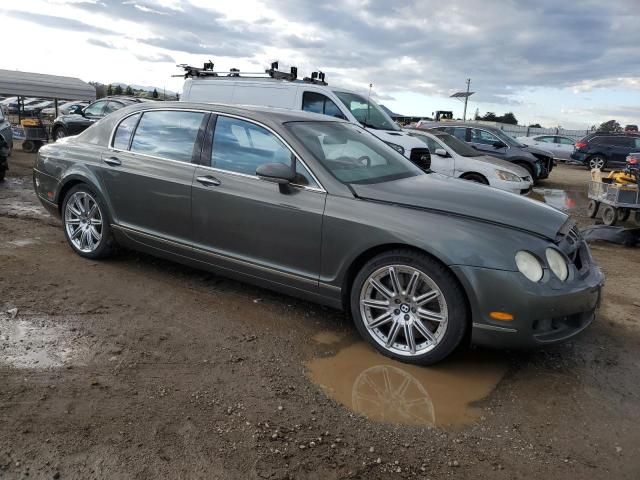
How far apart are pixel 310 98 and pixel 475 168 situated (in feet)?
11.8

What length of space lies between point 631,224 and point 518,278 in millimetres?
7890

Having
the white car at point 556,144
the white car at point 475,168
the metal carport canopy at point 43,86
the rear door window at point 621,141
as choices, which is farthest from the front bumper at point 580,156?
the metal carport canopy at point 43,86

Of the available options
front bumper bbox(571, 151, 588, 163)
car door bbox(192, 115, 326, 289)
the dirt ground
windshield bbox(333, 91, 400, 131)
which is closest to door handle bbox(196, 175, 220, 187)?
car door bbox(192, 115, 326, 289)

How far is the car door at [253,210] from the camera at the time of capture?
3865mm

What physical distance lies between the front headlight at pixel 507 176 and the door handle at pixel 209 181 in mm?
7716

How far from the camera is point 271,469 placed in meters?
2.51

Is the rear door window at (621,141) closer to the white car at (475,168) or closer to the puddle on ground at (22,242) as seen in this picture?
the white car at (475,168)

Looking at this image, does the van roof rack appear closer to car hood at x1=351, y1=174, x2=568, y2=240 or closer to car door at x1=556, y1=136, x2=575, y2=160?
car hood at x1=351, y1=174, x2=568, y2=240

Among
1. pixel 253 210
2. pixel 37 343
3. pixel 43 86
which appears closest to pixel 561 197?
pixel 253 210

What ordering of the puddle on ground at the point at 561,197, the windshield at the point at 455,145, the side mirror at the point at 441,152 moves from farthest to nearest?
the puddle on ground at the point at 561,197 → the windshield at the point at 455,145 → the side mirror at the point at 441,152

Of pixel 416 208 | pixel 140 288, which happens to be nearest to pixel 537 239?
pixel 416 208

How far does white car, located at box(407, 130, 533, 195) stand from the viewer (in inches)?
418

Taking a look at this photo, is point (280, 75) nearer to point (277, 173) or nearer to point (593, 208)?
point (593, 208)

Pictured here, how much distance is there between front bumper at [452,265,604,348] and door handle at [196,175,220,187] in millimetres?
2022
